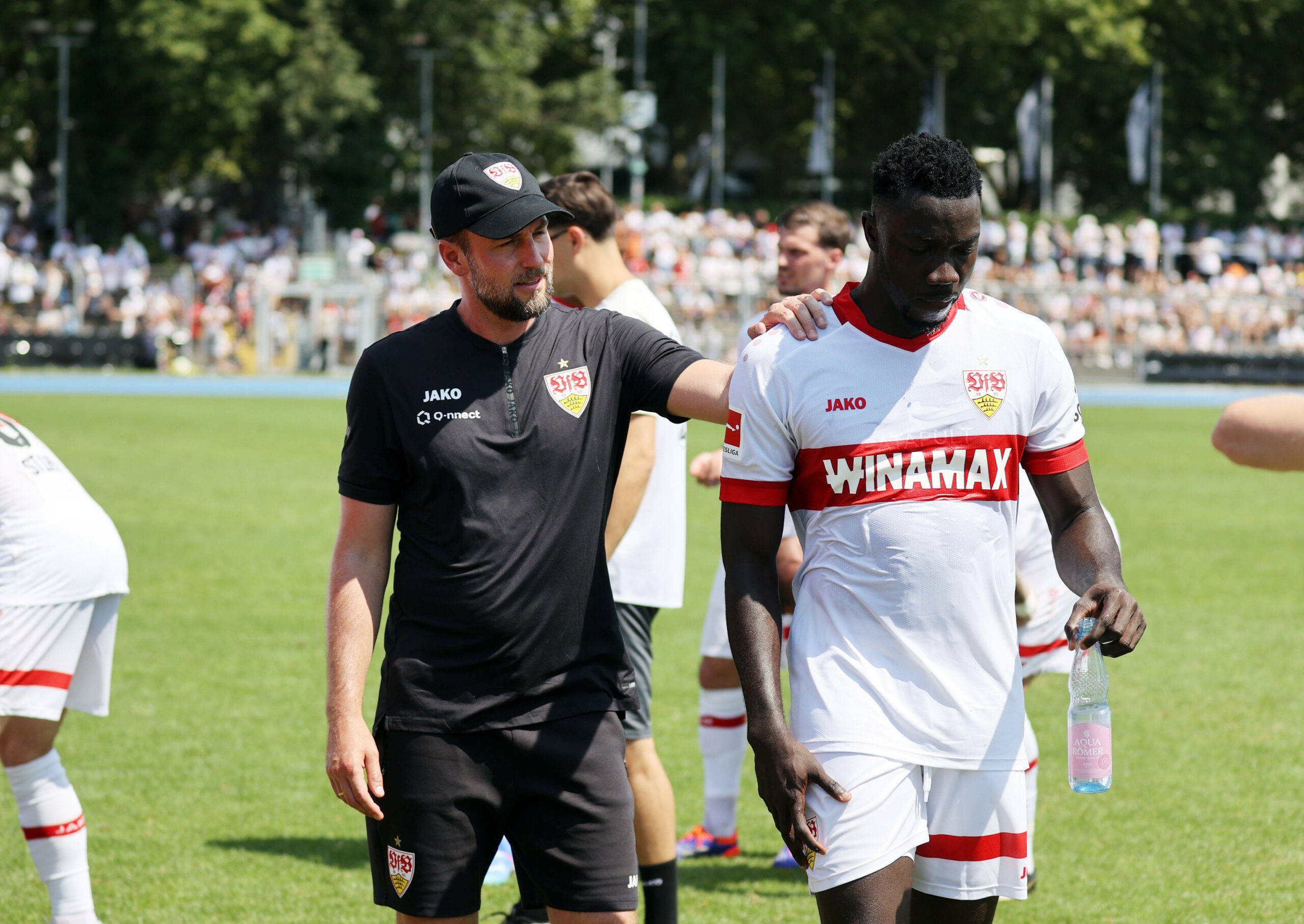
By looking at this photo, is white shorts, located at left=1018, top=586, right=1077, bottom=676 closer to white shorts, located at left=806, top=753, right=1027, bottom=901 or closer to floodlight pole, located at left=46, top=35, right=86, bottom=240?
white shorts, located at left=806, top=753, right=1027, bottom=901

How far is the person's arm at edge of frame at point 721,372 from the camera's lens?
3.33 metres

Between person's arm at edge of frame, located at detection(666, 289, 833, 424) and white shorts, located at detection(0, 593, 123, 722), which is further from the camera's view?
white shorts, located at detection(0, 593, 123, 722)

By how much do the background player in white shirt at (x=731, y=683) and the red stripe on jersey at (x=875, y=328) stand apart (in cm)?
247

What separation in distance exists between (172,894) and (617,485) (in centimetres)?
248

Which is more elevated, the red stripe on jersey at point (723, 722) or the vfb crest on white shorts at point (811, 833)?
the vfb crest on white shorts at point (811, 833)

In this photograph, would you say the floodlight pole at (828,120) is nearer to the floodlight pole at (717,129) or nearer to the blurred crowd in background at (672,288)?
the floodlight pole at (717,129)

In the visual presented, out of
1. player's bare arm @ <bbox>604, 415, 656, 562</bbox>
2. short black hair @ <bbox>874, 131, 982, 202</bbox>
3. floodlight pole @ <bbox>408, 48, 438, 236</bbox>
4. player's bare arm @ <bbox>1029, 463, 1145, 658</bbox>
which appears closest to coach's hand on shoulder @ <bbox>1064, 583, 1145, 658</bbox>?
player's bare arm @ <bbox>1029, 463, 1145, 658</bbox>

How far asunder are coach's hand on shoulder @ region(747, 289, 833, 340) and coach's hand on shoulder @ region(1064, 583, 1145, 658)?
824 millimetres

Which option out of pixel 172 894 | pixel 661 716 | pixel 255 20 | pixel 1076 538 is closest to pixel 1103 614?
pixel 1076 538

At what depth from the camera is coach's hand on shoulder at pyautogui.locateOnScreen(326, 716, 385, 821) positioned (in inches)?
132

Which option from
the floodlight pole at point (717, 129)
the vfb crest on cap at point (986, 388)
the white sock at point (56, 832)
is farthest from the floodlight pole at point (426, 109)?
the vfb crest on cap at point (986, 388)

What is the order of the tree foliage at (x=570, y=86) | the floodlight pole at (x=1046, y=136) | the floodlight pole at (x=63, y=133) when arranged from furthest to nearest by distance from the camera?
the floodlight pole at (x=1046, y=136), the tree foliage at (x=570, y=86), the floodlight pole at (x=63, y=133)

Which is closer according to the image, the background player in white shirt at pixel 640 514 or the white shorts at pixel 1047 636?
the background player in white shirt at pixel 640 514

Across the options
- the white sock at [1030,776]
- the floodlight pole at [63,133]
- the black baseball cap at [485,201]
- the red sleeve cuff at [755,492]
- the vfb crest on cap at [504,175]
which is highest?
the floodlight pole at [63,133]
